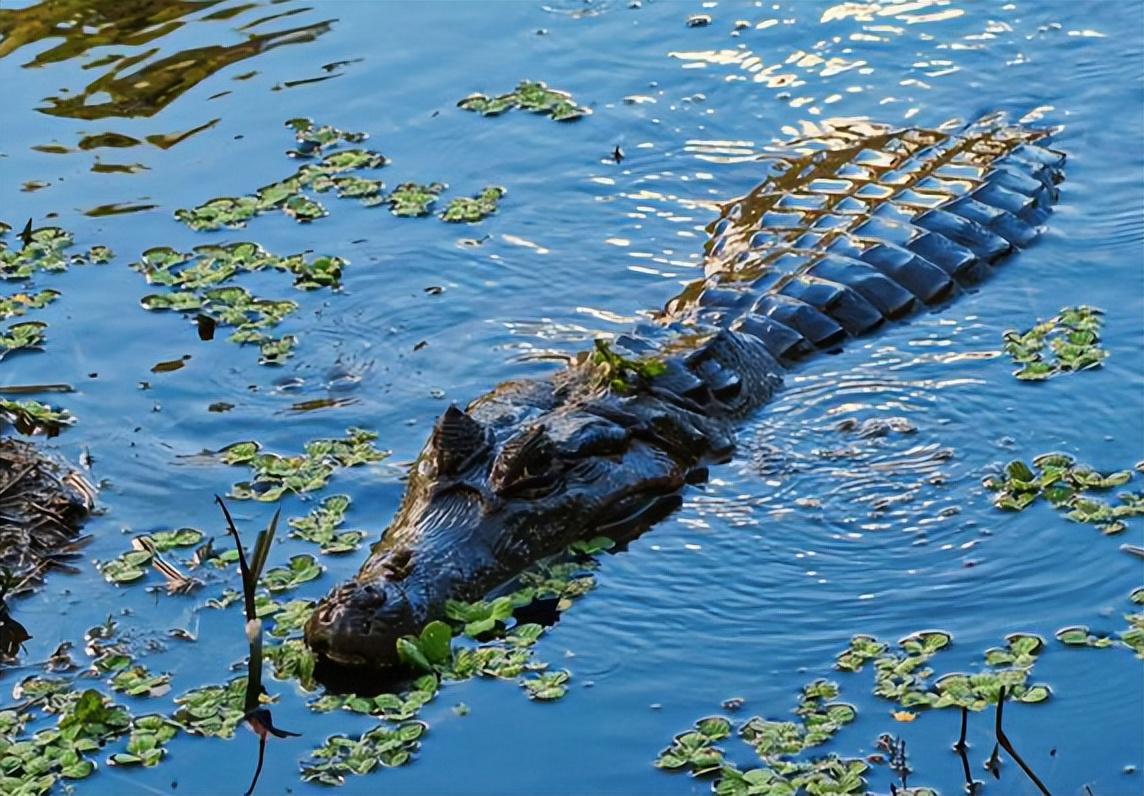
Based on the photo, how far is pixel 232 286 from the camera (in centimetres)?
795

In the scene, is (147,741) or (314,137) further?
(314,137)

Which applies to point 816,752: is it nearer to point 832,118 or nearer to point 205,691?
point 205,691

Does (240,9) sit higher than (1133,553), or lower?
higher

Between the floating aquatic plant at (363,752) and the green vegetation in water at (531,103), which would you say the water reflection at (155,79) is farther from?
the floating aquatic plant at (363,752)

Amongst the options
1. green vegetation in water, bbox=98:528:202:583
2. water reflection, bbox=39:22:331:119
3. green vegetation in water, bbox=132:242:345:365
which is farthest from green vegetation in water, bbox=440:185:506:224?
green vegetation in water, bbox=98:528:202:583

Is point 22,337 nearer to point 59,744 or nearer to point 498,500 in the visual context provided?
point 498,500

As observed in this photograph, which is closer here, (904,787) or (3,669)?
(904,787)

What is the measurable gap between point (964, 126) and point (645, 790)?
560cm

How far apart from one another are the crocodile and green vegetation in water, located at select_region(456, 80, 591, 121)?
48.0 inches

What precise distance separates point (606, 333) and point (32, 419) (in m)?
2.28

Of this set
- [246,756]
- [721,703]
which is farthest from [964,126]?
[246,756]

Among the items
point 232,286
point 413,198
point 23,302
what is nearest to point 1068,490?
point 232,286

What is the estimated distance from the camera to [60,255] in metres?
8.35

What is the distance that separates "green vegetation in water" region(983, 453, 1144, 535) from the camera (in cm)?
597
